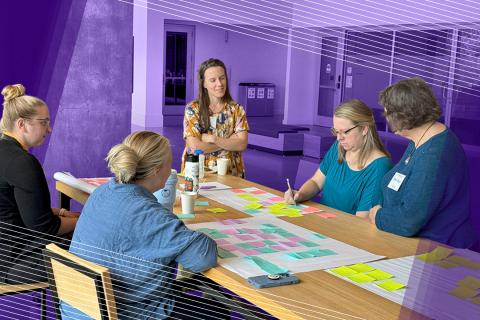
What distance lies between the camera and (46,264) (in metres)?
1.99

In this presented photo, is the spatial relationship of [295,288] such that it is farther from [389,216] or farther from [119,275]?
[389,216]

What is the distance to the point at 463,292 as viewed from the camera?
1.50 metres

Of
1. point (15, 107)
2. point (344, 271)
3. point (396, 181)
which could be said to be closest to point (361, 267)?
point (344, 271)

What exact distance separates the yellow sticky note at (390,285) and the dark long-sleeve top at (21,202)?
1331 millimetres

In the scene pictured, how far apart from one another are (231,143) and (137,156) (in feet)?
5.64

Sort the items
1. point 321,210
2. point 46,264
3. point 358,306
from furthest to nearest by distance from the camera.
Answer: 1. point 321,210
2. point 46,264
3. point 358,306

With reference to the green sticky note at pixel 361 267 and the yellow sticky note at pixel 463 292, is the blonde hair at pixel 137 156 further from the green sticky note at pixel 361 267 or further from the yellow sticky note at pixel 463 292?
the yellow sticky note at pixel 463 292

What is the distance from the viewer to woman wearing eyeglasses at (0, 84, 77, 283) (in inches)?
97.9

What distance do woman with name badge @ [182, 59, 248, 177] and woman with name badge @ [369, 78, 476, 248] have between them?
4.84ft

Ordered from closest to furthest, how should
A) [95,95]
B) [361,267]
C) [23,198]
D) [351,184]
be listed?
[361,267] < [23,198] < [351,184] < [95,95]

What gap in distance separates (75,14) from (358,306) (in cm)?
402

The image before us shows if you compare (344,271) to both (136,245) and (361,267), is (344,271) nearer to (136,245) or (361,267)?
(361,267)

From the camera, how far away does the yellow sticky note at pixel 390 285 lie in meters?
1.84

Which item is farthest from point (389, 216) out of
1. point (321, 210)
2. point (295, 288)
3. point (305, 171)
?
point (305, 171)
